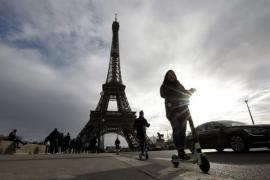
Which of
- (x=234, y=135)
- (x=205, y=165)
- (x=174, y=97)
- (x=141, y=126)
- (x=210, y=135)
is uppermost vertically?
(x=141, y=126)

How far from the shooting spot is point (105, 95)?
2082 inches

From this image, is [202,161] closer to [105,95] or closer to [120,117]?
[120,117]

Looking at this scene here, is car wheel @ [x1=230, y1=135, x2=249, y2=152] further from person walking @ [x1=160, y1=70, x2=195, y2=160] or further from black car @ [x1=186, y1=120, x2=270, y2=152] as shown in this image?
person walking @ [x1=160, y1=70, x2=195, y2=160]

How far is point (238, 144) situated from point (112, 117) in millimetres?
42222

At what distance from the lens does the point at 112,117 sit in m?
49.8

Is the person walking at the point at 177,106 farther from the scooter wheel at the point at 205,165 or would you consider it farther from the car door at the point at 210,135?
the car door at the point at 210,135

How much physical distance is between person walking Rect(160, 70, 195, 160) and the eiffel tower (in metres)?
41.0

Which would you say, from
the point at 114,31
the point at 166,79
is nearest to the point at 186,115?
the point at 166,79

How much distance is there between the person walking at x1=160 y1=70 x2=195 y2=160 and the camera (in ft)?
15.5

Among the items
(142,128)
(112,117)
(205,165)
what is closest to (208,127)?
(142,128)

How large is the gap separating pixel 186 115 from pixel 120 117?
45.6 metres

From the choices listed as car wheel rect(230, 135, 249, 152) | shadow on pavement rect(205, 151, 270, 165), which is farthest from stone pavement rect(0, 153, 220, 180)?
car wheel rect(230, 135, 249, 152)

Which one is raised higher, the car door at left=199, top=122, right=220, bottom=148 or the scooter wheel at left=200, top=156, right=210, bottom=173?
the car door at left=199, top=122, right=220, bottom=148

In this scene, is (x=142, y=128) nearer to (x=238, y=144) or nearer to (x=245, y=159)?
(x=238, y=144)
